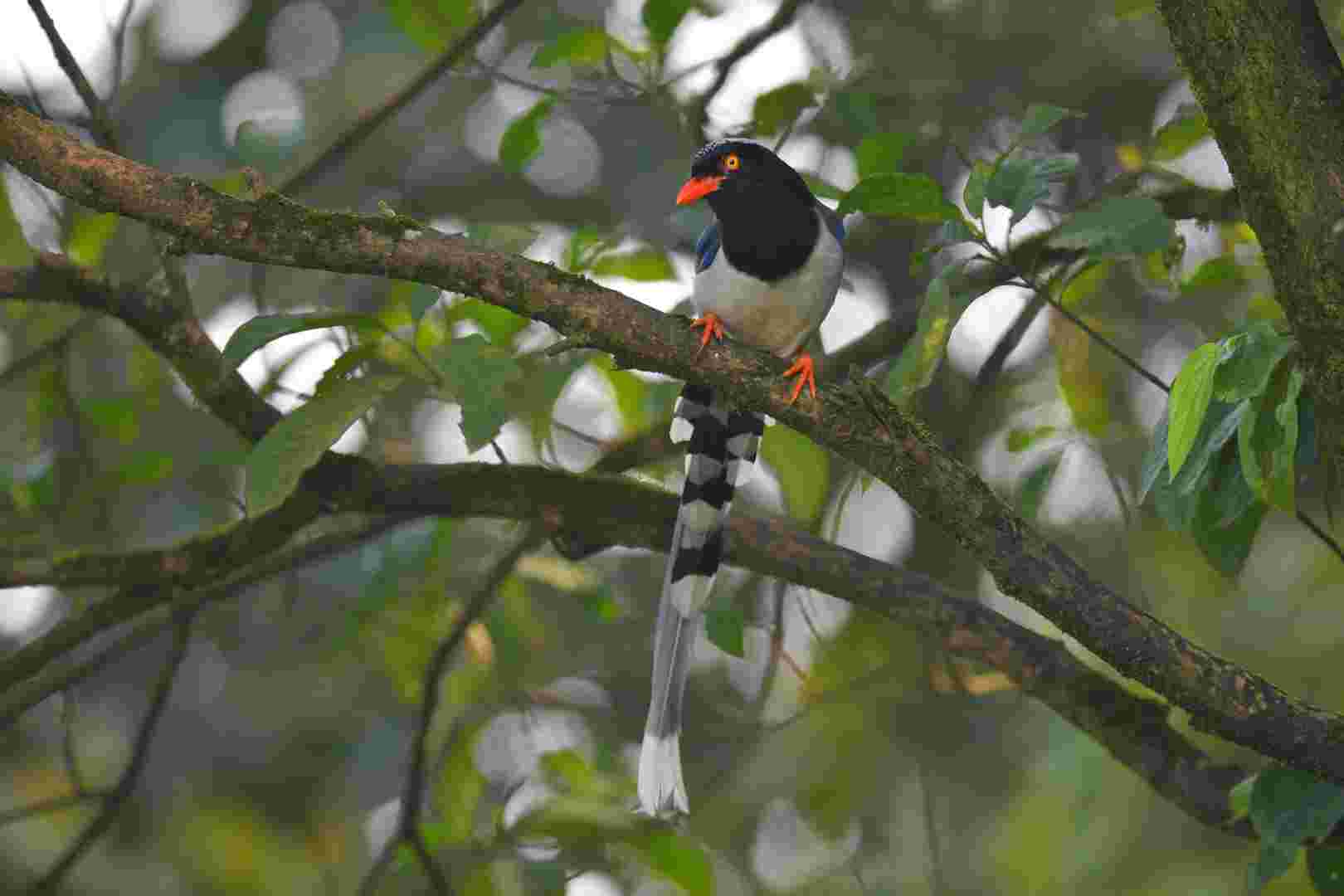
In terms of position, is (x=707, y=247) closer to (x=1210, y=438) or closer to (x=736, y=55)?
(x=736, y=55)

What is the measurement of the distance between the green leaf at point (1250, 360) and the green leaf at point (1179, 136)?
46.3 inches

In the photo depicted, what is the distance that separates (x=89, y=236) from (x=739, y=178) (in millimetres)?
1477

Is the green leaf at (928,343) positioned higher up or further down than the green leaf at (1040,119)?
further down

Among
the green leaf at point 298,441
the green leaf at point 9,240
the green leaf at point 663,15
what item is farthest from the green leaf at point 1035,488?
the green leaf at point 9,240

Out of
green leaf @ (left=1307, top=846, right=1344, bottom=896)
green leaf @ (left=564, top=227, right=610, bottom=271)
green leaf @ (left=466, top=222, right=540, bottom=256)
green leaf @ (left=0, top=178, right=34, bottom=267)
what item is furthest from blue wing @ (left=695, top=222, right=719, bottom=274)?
green leaf @ (left=1307, top=846, right=1344, bottom=896)

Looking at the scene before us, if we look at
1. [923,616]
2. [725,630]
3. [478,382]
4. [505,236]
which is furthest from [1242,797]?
[505,236]

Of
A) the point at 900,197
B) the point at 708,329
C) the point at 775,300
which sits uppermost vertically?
the point at 775,300

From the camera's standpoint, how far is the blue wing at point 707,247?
10.3ft

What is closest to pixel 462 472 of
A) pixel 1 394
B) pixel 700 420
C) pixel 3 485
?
pixel 700 420

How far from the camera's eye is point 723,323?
3029mm

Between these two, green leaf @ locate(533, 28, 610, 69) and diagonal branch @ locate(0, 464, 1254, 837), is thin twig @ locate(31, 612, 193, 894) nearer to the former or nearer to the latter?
diagonal branch @ locate(0, 464, 1254, 837)

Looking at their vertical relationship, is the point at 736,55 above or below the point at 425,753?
above

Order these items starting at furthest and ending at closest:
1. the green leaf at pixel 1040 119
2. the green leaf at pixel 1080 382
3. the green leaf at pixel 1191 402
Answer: the green leaf at pixel 1080 382 → the green leaf at pixel 1040 119 → the green leaf at pixel 1191 402

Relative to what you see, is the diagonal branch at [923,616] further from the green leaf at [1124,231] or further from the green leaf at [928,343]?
the green leaf at [1124,231]
